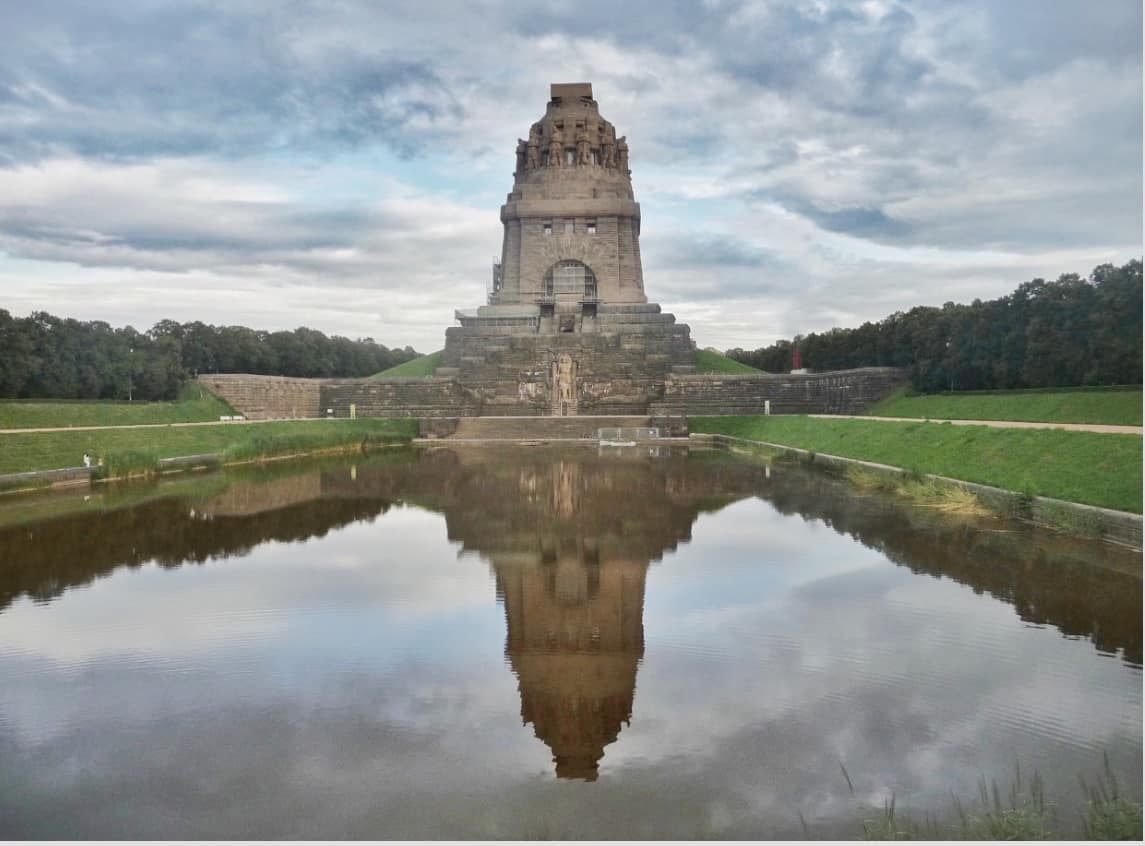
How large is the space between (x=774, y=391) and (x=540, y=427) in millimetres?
11448

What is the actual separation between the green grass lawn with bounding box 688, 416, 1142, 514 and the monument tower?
63.2ft

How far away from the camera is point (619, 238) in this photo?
52750 mm

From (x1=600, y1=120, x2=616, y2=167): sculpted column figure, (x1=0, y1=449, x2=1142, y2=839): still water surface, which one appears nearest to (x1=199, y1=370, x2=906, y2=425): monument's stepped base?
(x1=600, y1=120, x2=616, y2=167): sculpted column figure

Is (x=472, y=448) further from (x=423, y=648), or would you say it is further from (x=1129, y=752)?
(x=1129, y=752)

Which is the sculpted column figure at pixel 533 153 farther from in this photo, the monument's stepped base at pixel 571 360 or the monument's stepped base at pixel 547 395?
the monument's stepped base at pixel 547 395

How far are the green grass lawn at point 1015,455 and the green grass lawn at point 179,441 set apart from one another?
15047 mm

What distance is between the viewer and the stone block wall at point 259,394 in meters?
40.3

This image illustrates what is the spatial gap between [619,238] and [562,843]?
165ft

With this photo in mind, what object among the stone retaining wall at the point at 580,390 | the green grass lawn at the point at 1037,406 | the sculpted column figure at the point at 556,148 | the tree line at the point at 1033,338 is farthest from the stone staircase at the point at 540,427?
the sculpted column figure at the point at 556,148

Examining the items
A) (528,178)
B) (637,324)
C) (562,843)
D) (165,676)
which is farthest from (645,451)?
(528,178)

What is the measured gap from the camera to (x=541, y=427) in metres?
37.3

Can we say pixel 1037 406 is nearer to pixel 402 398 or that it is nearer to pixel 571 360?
pixel 571 360

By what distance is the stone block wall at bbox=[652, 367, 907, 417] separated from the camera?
40688 millimetres

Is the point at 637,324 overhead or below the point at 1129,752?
overhead
